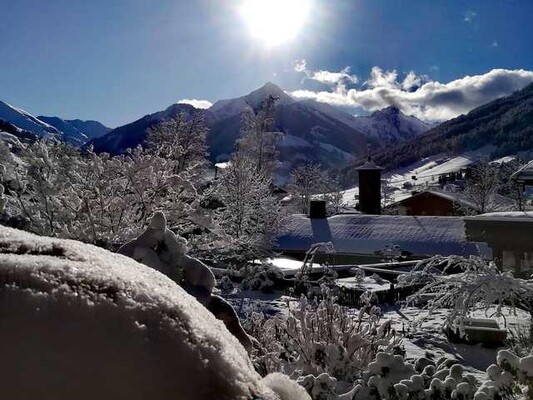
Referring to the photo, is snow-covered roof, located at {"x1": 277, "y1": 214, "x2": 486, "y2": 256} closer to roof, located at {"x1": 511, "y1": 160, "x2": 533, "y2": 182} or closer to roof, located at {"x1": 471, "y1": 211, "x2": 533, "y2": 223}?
roof, located at {"x1": 471, "y1": 211, "x2": 533, "y2": 223}

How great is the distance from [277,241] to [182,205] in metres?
19.8

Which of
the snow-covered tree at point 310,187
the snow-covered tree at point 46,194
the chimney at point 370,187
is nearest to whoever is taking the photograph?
the snow-covered tree at point 46,194

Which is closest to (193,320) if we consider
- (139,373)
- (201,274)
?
(139,373)

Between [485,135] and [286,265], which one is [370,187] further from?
[485,135]

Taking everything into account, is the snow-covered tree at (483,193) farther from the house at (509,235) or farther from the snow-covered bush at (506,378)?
the snow-covered bush at (506,378)

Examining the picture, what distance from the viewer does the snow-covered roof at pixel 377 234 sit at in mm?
27984

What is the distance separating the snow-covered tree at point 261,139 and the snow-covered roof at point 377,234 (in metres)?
6.50

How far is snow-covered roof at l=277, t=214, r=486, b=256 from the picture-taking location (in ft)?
91.8

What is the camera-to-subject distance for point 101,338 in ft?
2.76

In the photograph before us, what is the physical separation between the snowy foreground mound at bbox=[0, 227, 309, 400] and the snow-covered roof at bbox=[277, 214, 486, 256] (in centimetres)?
2721

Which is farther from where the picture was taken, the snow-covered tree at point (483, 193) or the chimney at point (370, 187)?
the snow-covered tree at point (483, 193)

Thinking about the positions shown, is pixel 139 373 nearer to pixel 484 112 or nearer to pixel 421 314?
pixel 421 314

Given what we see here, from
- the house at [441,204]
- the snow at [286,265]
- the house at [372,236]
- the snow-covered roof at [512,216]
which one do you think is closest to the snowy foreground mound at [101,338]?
the snow-covered roof at [512,216]

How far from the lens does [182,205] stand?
1080 cm
